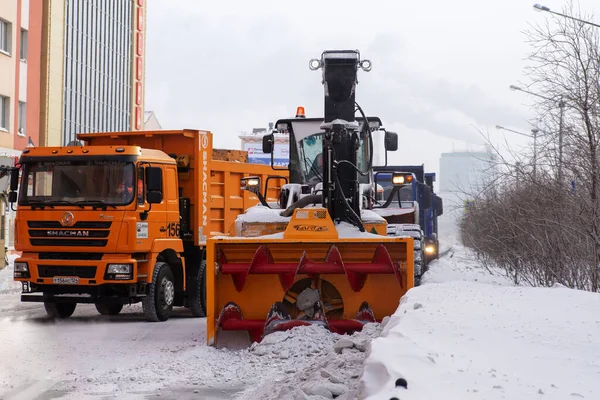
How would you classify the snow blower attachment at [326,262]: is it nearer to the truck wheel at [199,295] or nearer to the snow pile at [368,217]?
the snow pile at [368,217]

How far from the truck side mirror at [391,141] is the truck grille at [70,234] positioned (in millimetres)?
4194

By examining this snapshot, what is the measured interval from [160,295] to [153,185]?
1.74 m

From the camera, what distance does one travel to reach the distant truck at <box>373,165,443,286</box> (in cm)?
1528

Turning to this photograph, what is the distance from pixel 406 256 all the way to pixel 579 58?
472 centimetres

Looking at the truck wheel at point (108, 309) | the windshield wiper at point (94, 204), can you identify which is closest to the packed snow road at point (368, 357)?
the windshield wiper at point (94, 204)

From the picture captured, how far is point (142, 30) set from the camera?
198 ft

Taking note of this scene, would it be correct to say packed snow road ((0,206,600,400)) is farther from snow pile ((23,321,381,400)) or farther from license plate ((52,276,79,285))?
license plate ((52,276,79,285))

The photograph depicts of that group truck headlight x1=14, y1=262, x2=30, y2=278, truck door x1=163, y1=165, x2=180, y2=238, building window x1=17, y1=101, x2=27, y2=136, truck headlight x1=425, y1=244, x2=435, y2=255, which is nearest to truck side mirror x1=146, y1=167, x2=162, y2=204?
truck door x1=163, y1=165, x2=180, y2=238

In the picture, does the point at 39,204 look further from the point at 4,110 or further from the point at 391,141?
the point at 4,110

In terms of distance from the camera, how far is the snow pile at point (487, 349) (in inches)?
214

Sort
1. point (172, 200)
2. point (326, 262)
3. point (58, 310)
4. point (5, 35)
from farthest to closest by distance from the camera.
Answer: point (5, 35) → point (58, 310) → point (172, 200) → point (326, 262)

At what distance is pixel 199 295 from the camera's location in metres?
15.1

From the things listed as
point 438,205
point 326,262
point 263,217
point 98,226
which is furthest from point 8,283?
point 438,205

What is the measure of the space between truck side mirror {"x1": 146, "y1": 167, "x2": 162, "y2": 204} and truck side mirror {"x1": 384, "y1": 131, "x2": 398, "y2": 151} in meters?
3.45
